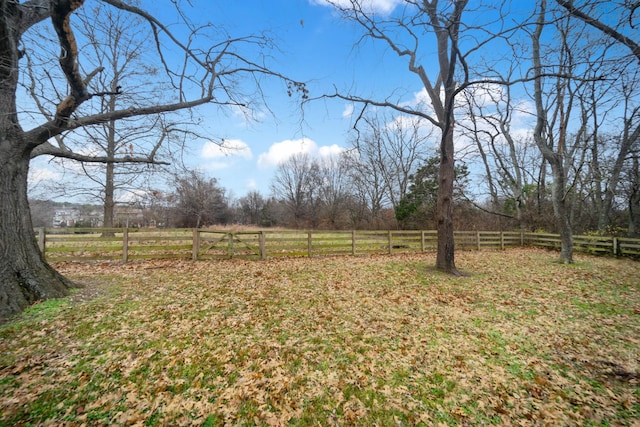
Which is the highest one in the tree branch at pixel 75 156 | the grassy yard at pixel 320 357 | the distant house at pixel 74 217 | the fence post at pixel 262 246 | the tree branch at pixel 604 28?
the tree branch at pixel 604 28

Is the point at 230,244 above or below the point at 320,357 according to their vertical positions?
above

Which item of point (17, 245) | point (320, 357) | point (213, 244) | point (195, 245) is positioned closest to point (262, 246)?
point (213, 244)

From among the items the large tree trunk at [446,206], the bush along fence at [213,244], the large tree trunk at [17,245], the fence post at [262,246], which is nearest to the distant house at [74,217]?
the bush along fence at [213,244]

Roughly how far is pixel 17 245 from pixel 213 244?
5.03 m

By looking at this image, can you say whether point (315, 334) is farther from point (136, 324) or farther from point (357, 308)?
point (136, 324)

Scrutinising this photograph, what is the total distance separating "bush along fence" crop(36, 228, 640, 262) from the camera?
309 inches

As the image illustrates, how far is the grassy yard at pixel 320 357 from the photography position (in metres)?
2.23

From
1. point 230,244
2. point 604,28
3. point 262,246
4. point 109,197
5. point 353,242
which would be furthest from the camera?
point 109,197

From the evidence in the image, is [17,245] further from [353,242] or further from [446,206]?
[353,242]

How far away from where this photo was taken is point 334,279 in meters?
6.64

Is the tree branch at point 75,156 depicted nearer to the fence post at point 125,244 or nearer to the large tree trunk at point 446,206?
the fence post at point 125,244

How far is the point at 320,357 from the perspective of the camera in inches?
120

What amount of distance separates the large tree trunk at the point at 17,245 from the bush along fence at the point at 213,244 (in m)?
3.36

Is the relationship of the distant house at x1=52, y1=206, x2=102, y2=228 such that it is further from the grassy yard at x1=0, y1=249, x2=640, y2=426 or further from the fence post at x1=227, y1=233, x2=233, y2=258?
the grassy yard at x1=0, y1=249, x2=640, y2=426
